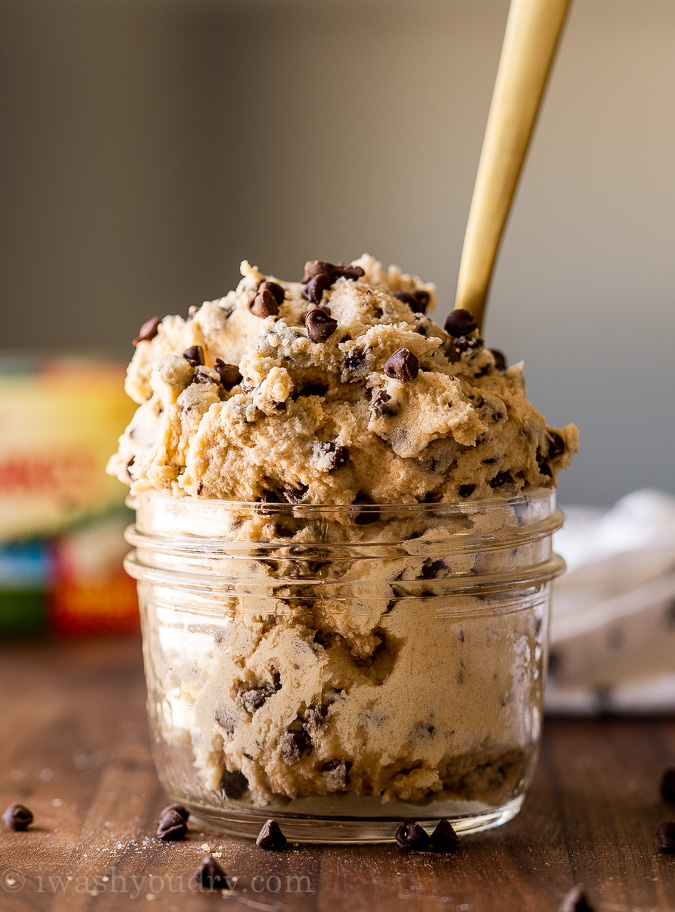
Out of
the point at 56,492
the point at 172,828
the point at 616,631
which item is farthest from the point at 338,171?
the point at 172,828

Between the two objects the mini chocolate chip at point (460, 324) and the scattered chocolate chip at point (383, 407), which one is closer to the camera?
the scattered chocolate chip at point (383, 407)

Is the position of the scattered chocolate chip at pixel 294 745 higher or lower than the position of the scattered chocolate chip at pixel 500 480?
lower

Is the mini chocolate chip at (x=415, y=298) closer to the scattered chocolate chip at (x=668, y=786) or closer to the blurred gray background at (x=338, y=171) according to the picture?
the scattered chocolate chip at (x=668, y=786)

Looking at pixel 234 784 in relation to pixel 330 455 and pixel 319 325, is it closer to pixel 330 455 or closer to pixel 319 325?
pixel 330 455

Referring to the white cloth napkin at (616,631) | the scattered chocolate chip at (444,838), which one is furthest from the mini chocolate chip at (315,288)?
the white cloth napkin at (616,631)

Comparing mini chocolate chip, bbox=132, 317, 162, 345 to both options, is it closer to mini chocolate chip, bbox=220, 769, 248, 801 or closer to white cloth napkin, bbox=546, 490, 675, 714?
mini chocolate chip, bbox=220, 769, 248, 801
